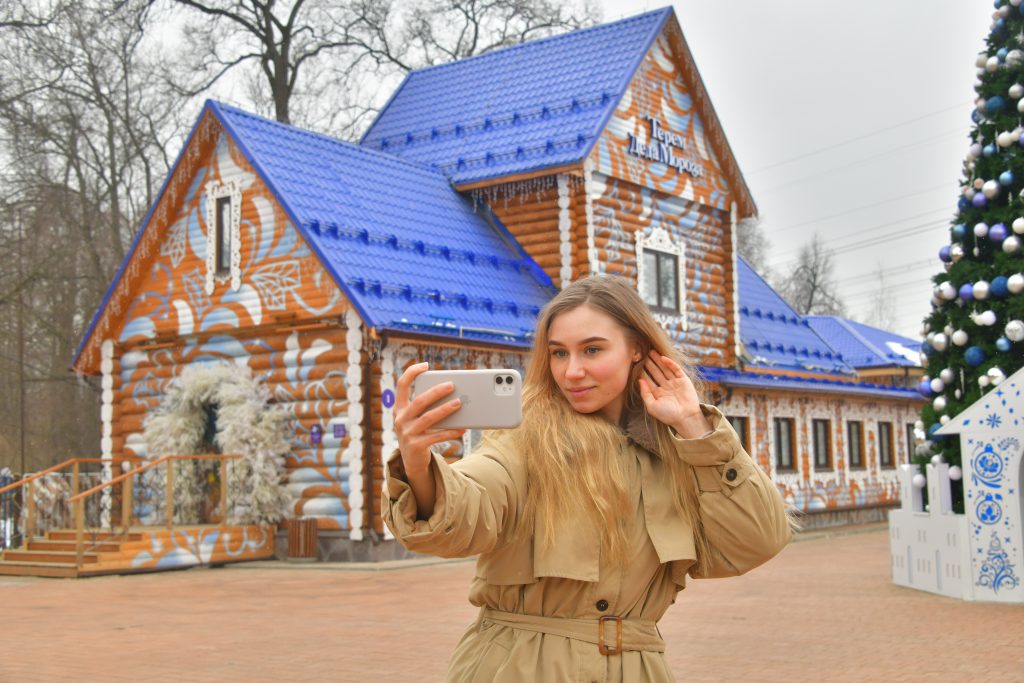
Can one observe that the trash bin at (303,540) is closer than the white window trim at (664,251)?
Yes

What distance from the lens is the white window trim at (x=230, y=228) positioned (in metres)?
20.1

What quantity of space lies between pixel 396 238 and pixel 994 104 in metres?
9.39

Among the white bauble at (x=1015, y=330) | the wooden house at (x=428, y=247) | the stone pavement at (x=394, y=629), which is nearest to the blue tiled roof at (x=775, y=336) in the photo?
the wooden house at (x=428, y=247)

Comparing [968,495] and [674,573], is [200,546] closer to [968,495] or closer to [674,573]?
[968,495]

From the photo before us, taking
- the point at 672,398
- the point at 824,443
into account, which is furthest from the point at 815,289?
the point at 672,398

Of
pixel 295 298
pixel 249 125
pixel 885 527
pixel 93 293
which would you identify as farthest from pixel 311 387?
pixel 885 527

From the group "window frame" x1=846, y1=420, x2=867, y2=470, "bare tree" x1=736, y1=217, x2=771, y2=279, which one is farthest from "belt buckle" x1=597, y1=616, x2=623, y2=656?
"bare tree" x1=736, y1=217, x2=771, y2=279

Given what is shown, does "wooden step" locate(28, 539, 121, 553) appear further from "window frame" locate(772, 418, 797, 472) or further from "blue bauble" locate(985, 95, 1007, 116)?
"window frame" locate(772, 418, 797, 472)

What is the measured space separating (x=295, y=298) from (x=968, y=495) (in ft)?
33.7

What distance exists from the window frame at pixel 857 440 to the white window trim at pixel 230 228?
49.9 ft

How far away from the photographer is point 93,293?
29.3 metres

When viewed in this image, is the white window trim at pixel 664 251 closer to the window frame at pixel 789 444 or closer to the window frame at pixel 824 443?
the window frame at pixel 789 444

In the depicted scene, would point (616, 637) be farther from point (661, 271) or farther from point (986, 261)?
point (661, 271)

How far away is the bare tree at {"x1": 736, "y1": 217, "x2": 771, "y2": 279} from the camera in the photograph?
167ft
